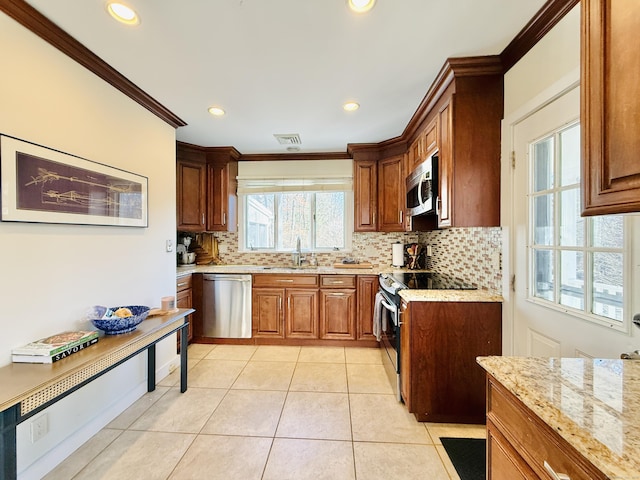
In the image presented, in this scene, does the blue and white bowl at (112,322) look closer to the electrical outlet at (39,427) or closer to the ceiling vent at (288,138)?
the electrical outlet at (39,427)

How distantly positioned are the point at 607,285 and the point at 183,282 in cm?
335

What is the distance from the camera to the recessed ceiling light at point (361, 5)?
51.6 inches

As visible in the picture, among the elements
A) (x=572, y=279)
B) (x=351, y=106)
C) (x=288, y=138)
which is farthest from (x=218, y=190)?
(x=572, y=279)

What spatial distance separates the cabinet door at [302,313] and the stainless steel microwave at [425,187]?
152 centimetres

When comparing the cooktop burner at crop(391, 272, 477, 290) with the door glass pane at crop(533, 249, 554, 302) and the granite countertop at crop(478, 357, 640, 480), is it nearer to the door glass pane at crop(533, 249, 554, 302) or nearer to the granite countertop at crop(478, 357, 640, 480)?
the door glass pane at crop(533, 249, 554, 302)

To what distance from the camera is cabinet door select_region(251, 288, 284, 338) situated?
10.5 ft

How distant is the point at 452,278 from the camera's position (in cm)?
258

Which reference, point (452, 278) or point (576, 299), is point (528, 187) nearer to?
point (576, 299)

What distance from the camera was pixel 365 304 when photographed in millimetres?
3107

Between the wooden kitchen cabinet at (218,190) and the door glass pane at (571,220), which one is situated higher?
the wooden kitchen cabinet at (218,190)

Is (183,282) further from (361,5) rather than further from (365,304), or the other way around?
(361,5)

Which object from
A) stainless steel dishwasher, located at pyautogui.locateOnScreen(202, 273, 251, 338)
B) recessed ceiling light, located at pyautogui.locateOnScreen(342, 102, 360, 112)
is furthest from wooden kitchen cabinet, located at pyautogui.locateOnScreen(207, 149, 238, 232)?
recessed ceiling light, located at pyautogui.locateOnScreen(342, 102, 360, 112)

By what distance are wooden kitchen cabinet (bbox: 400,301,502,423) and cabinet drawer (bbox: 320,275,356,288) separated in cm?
132

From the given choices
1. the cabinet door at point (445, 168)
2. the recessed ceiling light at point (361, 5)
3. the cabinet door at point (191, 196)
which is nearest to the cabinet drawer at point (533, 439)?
the cabinet door at point (445, 168)
